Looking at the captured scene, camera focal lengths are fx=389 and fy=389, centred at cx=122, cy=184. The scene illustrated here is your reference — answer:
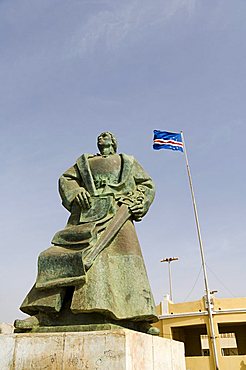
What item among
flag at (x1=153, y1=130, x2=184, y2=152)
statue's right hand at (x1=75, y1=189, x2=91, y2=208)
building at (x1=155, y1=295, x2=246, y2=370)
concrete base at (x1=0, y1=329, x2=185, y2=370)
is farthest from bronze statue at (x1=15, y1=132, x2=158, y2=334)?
building at (x1=155, y1=295, x2=246, y2=370)

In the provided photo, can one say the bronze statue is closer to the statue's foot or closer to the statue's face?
the statue's foot

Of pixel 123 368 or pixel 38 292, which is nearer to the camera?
pixel 123 368

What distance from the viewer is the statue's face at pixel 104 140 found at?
6.06 metres

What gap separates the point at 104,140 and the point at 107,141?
5cm

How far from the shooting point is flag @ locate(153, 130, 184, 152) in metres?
17.9

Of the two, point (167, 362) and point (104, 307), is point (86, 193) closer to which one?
point (104, 307)

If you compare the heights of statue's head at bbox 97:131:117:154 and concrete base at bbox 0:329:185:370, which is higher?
statue's head at bbox 97:131:117:154

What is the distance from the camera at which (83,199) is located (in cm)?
523

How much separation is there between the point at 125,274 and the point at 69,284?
74 cm

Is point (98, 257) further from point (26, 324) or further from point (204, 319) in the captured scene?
point (204, 319)

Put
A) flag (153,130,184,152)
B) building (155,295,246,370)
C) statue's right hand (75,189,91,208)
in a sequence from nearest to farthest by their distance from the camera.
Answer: statue's right hand (75,189,91,208) → flag (153,130,184,152) → building (155,295,246,370)

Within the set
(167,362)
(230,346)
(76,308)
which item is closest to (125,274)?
(76,308)

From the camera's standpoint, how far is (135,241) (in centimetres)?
514

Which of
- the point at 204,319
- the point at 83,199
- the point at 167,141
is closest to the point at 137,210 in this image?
the point at 83,199
